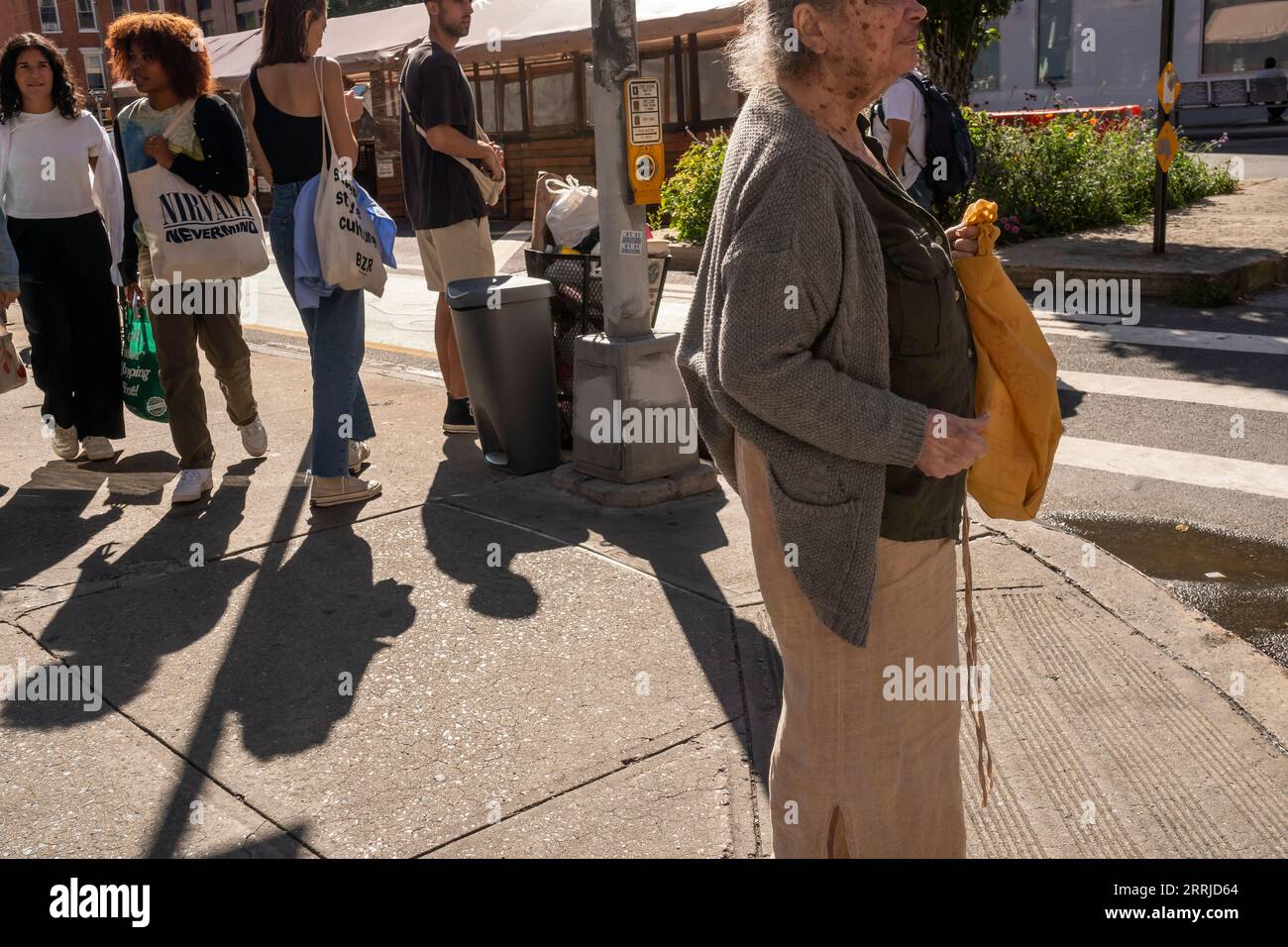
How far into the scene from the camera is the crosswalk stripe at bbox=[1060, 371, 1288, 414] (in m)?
7.11

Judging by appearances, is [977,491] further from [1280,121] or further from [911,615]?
[1280,121]

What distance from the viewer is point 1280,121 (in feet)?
87.2

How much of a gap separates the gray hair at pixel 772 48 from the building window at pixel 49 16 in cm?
5724

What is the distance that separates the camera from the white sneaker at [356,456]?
6227mm

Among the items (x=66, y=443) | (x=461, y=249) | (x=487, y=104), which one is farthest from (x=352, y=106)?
(x=487, y=104)

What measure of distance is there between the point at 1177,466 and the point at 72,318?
5.23m

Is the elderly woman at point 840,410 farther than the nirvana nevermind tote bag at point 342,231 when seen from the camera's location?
No

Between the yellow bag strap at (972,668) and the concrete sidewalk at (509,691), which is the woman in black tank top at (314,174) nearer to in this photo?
the concrete sidewalk at (509,691)

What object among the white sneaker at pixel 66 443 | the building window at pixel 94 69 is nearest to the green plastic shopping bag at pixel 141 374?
the white sneaker at pixel 66 443

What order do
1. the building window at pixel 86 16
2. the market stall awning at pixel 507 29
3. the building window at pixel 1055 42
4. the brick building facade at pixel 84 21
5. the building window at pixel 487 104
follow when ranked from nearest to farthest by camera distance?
the market stall awning at pixel 507 29 < the building window at pixel 487 104 < the building window at pixel 1055 42 < the brick building facade at pixel 84 21 < the building window at pixel 86 16

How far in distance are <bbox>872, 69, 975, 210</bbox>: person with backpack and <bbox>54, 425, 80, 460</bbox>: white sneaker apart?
4374 mm

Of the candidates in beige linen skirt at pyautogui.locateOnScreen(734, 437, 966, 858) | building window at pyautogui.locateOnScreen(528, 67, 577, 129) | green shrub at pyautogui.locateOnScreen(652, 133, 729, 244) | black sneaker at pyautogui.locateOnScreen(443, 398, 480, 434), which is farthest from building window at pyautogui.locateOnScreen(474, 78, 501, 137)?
beige linen skirt at pyautogui.locateOnScreen(734, 437, 966, 858)

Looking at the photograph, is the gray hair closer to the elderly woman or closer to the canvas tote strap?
the elderly woman

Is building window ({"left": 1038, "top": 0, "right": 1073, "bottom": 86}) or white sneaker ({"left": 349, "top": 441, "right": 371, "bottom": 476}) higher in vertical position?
building window ({"left": 1038, "top": 0, "right": 1073, "bottom": 86})
